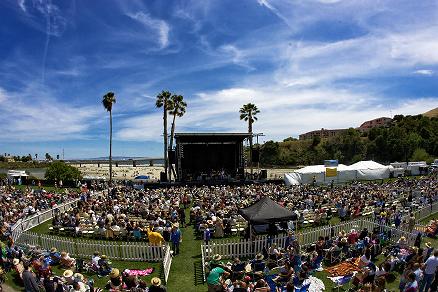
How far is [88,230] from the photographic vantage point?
18391mm

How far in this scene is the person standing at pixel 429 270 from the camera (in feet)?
30.5

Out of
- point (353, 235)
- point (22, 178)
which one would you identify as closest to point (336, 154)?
point (22, 178)

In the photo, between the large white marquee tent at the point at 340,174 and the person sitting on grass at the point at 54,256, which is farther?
the large white marquee tent at the point at 340,174

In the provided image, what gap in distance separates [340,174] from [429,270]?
1259 inches

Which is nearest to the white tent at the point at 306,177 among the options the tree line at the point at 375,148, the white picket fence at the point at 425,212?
the white picket fence at the point at 425,212

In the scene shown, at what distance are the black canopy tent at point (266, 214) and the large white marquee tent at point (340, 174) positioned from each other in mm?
23996

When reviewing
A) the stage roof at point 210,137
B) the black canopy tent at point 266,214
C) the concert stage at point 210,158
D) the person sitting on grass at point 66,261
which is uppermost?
the stage roof at point 210,137

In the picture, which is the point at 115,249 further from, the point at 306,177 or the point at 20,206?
the point at 306,177

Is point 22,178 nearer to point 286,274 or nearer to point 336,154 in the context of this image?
point 286,274

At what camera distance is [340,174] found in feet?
132

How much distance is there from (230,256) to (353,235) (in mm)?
4981

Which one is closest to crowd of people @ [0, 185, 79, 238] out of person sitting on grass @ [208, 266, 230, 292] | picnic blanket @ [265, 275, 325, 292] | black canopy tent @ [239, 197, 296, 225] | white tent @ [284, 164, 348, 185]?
black canopy tent @ [239, 197, 296, 225]

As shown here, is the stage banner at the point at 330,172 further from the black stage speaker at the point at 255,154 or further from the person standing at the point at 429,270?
the person standing at the point at 429,270

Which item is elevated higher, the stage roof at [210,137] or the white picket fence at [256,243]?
the stage roof at [210,137]
